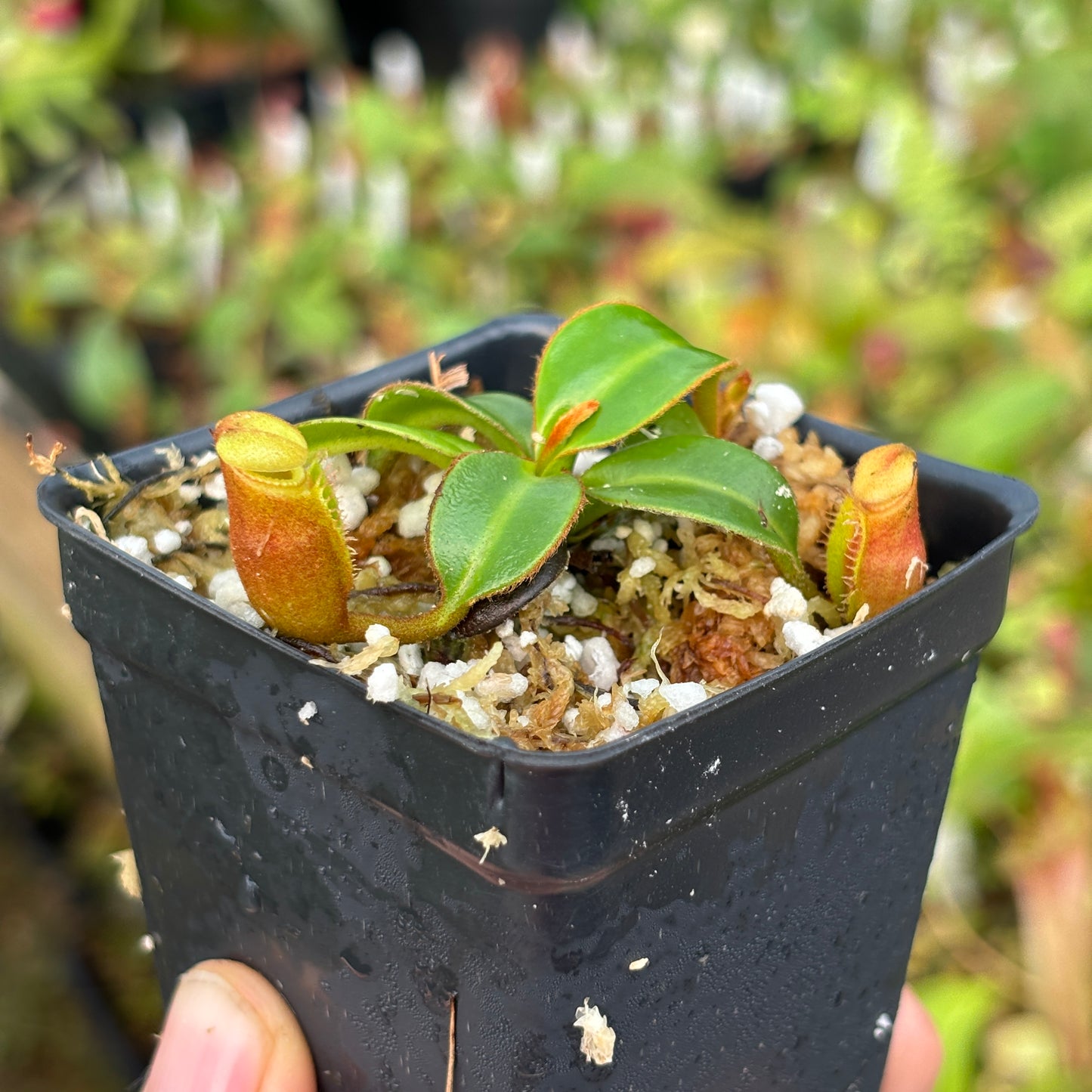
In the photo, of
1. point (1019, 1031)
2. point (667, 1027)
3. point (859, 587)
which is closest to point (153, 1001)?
point (1019, 1031)

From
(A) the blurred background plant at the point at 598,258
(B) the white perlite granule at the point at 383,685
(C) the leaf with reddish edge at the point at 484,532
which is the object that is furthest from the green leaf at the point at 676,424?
(A) the blurred background plant at the point at 598,258

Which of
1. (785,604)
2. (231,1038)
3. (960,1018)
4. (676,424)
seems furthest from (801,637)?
(960,1018)

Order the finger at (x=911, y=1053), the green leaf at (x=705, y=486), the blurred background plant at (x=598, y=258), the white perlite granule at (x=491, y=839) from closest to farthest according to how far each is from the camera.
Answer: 1. the white perlite granule at (x=491, y=839)
2. the green leaf at (x=705, y=486)
3. the finger at (x=911, y=1053)
4. the blurred background plant at (x=598, y=258)

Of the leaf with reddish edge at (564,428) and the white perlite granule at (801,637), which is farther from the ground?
the leaf with reddish edge at (564,428)

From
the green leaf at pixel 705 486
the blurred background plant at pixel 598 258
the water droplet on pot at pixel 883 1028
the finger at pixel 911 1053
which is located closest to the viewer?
the green leaf at pixel 705 486

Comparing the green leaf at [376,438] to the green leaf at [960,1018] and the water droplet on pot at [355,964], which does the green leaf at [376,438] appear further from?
the green leaf at [960,1018]

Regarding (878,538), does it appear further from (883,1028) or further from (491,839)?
(883,1028)
